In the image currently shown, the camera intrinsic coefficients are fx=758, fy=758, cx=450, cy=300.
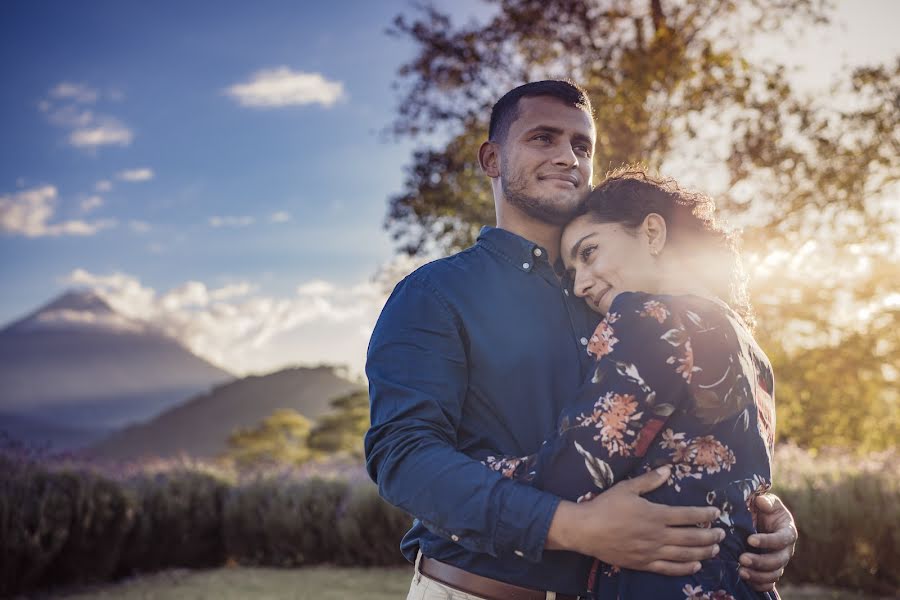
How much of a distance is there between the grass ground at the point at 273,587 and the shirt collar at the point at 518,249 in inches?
184

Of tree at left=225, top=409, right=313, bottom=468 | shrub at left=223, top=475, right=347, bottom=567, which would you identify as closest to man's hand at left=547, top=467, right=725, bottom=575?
shrub at left=223, top=475, right=347, bottom=567

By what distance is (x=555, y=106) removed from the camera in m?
2.45

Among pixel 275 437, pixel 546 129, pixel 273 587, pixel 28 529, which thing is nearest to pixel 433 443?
pixel 546 129

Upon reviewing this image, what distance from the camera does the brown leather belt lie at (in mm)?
1882

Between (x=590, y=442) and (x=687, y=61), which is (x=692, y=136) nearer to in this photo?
(x=687, y=61)

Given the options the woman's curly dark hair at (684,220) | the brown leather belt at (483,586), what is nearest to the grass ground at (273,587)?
the brown leather belt at (483,586)

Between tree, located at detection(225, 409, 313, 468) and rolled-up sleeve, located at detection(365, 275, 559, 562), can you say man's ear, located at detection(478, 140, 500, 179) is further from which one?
tree, located at detection(225, 409, 313, 468)

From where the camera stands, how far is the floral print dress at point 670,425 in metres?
1.58

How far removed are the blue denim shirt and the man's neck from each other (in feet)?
0.32

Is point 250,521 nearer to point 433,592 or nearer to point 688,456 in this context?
point 433,592

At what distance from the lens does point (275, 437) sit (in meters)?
23.2

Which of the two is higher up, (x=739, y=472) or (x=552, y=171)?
(x=552, y=171)

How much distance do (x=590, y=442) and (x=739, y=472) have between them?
1.19 feet

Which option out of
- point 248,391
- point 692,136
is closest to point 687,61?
point 692,136
